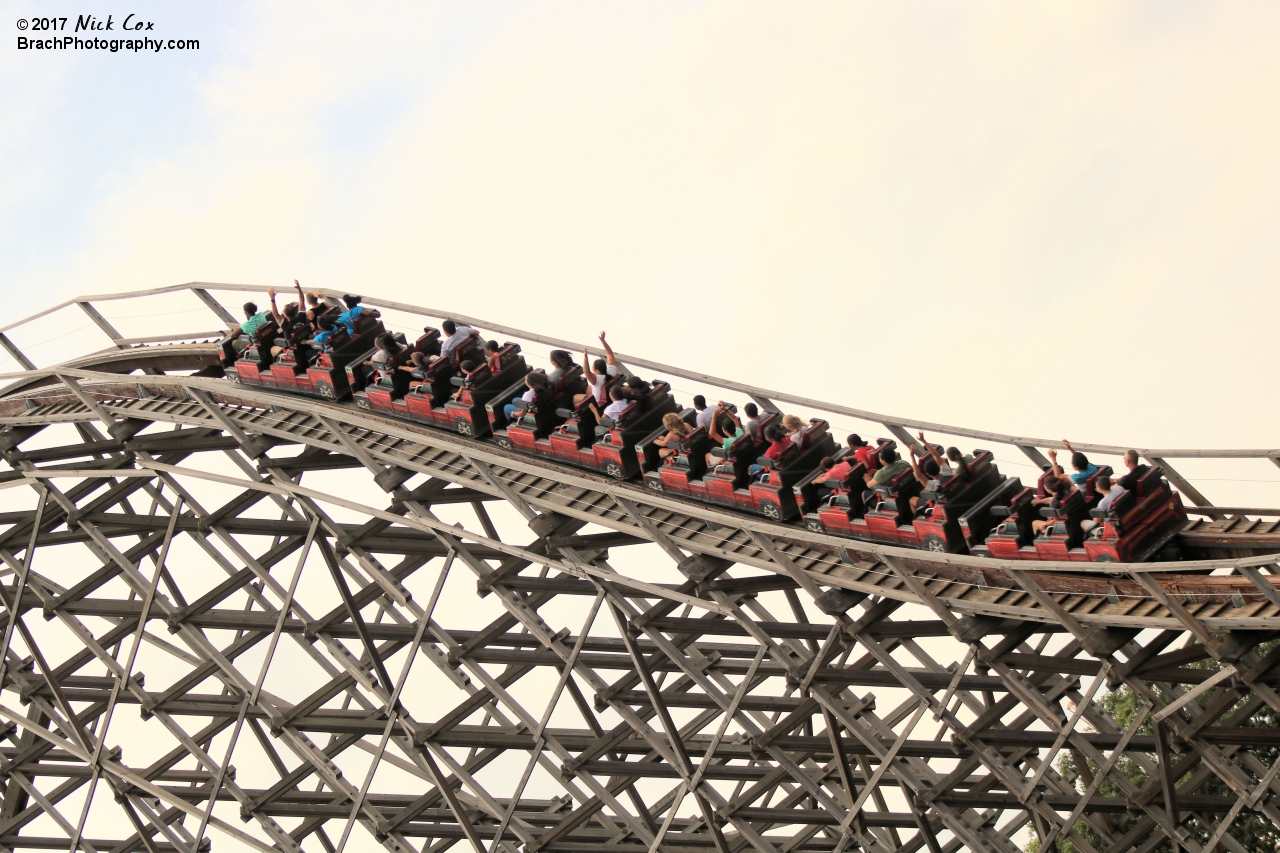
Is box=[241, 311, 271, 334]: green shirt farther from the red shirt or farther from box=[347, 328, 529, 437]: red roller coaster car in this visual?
the red shirt

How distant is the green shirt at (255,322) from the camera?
23.0 m

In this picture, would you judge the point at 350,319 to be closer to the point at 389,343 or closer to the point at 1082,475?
the point at 389,343

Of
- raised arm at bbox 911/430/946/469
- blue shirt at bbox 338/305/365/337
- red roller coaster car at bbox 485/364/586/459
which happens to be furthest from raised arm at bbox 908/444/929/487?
blue shirt at bbox 338/305/365/337

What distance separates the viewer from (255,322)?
75.5ft

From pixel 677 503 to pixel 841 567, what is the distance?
155 cm

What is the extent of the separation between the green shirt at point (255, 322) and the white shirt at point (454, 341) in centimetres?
271

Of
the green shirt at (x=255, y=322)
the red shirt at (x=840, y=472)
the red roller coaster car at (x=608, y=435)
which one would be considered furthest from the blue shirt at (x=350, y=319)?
the red shirt at (x=840, y=472)

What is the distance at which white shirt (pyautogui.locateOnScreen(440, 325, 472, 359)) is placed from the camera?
69.8ft

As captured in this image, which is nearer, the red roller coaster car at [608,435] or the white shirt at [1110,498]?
the white shirt at [1110,498]

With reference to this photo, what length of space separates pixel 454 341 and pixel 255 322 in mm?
2997

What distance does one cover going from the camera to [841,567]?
1706 cm

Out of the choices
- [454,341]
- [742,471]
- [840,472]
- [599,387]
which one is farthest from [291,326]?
[840,472]

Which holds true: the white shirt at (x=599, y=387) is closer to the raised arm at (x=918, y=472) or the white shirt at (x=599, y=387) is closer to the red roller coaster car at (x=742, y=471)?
the red roller coaster car at (x=742, y=471)

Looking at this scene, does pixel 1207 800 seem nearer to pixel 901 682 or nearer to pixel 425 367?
pixel 901 682
